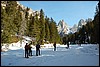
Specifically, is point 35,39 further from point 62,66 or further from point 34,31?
point 62,66

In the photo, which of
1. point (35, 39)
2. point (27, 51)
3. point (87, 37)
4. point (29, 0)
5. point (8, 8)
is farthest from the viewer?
point (87, 37)

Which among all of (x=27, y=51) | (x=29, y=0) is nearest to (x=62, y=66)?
(x=29, y=0)

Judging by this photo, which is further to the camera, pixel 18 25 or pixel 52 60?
Result: pixel 18 25

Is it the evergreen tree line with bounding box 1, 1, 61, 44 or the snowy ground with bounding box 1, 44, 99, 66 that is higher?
the evergreen tree line with bounding box 1, 1, 61, 44

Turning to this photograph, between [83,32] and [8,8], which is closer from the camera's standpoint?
[8,8]

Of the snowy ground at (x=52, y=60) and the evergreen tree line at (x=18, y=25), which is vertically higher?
the evergreen tree line at (x=18, y=25)

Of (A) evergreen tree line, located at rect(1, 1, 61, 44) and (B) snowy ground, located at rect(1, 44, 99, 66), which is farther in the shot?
(A) evergreen tree line, located at rect(1, 1, 61, 44)

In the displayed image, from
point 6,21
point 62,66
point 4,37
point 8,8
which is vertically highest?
point 8,8

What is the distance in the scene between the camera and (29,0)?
1831 cm

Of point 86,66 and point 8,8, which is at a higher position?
point 8,8

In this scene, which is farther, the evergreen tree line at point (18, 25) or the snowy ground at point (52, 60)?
the evergreen tree line at point (18, 25)

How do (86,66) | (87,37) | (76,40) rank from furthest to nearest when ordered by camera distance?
(76,40), (87,37), (86,66)

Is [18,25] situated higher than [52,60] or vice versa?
[18,25]

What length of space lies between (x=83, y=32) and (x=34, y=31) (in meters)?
71.1
